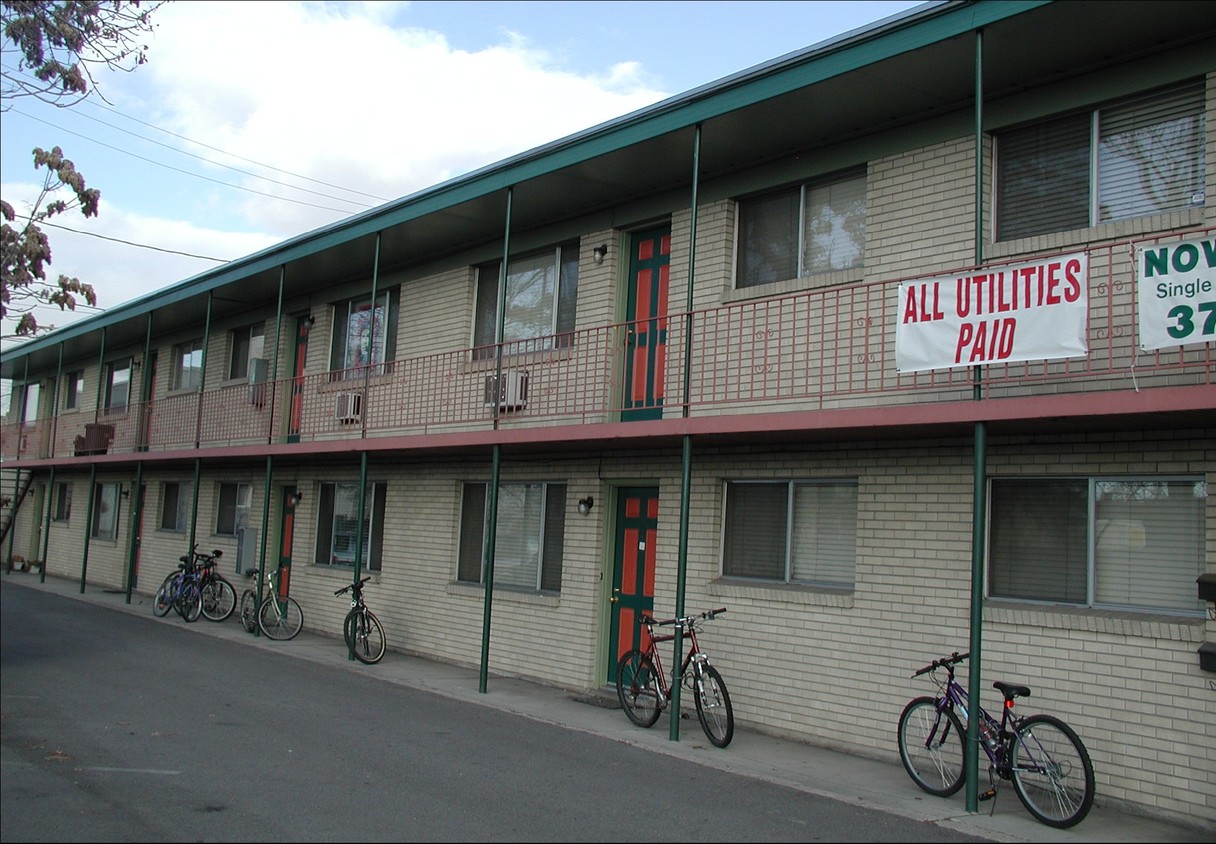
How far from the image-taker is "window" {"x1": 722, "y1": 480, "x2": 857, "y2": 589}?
983 cm

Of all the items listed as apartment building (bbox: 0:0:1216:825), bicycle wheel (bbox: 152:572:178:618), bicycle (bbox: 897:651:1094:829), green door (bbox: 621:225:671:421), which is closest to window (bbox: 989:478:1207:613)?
apartment building (bbox: 0:0:1216:825)

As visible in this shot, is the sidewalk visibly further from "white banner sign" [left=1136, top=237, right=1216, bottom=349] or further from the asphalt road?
"white banner sign" [left=1136, top=237, right=1216, bottom=349]

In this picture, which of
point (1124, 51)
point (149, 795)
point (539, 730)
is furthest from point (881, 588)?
point (149, 795)

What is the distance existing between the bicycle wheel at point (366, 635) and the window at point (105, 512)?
13540mm

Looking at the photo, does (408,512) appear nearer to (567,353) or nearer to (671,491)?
(567,353)

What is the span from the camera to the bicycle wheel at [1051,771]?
686 centimetres

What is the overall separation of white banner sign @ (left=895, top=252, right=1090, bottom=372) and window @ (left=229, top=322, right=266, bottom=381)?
14.8 meters

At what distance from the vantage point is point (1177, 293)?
22.0 feet

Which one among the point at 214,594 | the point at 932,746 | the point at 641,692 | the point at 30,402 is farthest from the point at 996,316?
the point at 30,402

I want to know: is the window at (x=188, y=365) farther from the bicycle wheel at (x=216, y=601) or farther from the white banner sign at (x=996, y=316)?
the white banner sign at (x=996, y=316)

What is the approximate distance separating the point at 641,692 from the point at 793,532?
6.94 ft

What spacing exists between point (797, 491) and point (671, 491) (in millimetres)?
1642

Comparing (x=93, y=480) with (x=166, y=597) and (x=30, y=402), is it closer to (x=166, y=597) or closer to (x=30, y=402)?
(x=166, y=597)

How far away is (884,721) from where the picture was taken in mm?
8992
